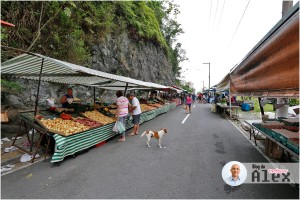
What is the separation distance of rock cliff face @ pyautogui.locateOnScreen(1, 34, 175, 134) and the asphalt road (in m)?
4.86

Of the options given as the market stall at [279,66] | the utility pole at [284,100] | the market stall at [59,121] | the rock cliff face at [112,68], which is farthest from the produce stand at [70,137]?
the utility pole at [284,100]

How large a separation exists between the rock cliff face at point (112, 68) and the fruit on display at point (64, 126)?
118 inches

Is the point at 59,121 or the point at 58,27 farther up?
the point at 58,27

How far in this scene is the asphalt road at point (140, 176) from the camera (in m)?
3.91

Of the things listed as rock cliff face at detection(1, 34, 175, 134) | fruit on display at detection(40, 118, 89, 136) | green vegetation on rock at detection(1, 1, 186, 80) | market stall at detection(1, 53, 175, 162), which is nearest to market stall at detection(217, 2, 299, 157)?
market stall at detection(1, 53, 175, 162)

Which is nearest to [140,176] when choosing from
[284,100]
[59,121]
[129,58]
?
[59,121]

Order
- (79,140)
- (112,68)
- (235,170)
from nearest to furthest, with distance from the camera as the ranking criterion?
(235,170), (79,140), (112,68)

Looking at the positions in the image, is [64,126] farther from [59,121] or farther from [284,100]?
[284,100]

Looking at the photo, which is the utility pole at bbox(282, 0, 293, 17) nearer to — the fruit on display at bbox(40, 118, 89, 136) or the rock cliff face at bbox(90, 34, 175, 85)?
the fruit on display at bbox(40, 118, 89, 136)

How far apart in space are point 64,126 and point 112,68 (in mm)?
12151

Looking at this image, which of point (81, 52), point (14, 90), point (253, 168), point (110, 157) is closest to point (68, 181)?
point (110, 157)

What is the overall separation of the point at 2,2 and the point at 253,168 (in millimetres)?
13647

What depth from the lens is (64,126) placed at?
6.40 m

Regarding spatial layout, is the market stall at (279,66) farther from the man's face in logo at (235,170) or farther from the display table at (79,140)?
the display table at (79,140)
